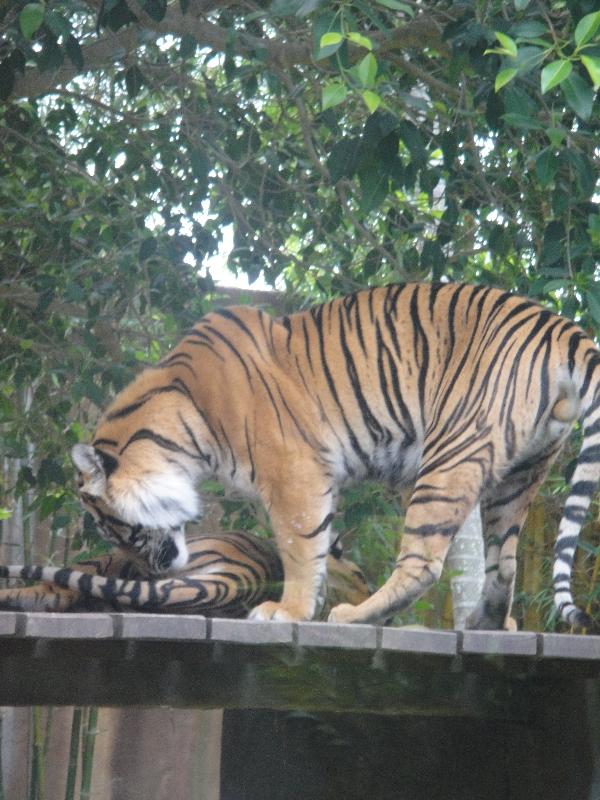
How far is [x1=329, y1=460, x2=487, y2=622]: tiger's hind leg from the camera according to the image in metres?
3.53

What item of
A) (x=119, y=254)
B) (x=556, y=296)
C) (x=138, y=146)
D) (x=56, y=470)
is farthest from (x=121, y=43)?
(x=556, y=296)

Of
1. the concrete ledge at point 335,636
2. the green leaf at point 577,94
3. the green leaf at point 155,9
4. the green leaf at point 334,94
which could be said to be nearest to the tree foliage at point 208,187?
the green leaf at point 155,9

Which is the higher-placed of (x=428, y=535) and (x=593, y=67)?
(x=593, y=67)

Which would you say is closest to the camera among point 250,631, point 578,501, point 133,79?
point 250,631

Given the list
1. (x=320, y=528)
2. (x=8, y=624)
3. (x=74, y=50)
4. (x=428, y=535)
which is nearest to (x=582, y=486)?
(x=428, y=535)

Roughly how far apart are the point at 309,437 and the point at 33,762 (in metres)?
3.02

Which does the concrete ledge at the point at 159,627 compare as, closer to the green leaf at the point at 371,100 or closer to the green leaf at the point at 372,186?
the green leaf at the point at 371,100

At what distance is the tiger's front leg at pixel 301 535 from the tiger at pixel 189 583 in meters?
0.16

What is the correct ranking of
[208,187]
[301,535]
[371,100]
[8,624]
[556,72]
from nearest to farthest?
[8,624]
[556,72]
[371,100]
[301,535]
[208,187]

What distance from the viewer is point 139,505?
3.80 metres

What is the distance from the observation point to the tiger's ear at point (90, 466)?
378 centimetres

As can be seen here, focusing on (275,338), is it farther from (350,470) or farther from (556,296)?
(556,296)

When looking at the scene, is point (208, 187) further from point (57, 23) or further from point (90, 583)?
point (90, 583)

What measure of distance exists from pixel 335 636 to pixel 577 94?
1.42m
